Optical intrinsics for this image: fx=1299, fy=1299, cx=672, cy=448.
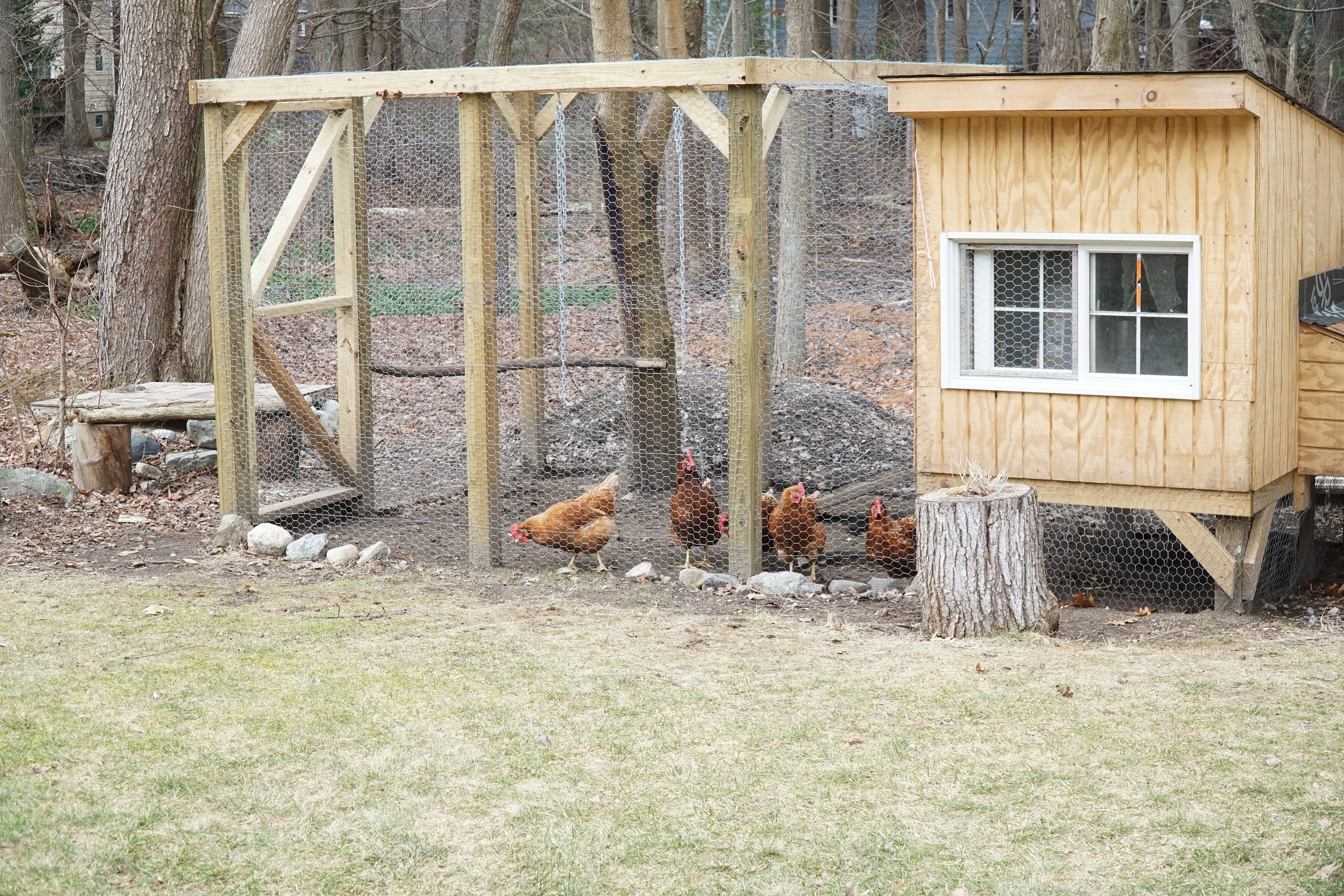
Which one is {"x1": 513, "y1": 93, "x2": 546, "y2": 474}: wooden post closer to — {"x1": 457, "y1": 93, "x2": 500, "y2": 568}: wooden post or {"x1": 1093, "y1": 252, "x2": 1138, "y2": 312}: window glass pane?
{"x1": 457, "y1": 93, "x2": 500, "y2": 568}: wooden post

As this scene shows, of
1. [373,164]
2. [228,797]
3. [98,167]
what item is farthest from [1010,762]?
[98,167]

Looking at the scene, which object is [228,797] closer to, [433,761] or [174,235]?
[433,761]

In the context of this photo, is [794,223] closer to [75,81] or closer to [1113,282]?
[1113,282]

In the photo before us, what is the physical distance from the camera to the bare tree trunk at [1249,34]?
1398cm

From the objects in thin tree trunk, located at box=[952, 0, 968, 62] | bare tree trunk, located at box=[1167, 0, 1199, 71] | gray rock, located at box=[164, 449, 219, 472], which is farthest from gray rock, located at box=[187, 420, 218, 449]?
thin tree trunk, located at box=[952, 0, 968, 62]

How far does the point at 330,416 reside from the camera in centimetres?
923

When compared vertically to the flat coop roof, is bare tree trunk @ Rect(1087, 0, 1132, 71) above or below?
above

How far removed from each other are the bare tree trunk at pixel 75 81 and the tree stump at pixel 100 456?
A: 826 cm

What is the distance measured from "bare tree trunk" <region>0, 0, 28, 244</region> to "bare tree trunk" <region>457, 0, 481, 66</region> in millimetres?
5916

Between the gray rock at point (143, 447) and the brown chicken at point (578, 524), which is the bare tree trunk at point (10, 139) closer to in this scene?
the gray rock at point (143, 447)

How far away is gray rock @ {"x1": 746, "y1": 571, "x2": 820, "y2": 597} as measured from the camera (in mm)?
5949

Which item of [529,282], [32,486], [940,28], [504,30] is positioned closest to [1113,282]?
[529,282]

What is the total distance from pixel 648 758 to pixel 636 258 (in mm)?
4342

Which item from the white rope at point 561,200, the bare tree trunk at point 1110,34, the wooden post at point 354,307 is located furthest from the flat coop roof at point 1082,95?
the bare tree trunk at point 1110,34
